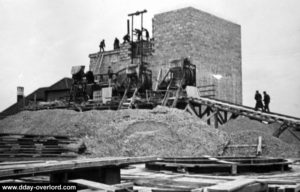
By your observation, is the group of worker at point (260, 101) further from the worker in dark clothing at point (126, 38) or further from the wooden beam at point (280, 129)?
the worker in dark clothing at point (126, 38)

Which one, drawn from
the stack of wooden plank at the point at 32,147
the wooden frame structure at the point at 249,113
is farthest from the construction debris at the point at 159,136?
the stack of wooden plank at the point at 32,147

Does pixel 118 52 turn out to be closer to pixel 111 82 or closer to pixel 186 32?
pixel 111 82

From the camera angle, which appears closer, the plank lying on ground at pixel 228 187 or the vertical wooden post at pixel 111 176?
the plank lying on ground at pixel 228 187

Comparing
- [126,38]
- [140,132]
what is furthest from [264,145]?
[126,38]

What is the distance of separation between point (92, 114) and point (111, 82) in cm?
845

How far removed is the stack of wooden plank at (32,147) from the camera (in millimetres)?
13945

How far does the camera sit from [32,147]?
48.5 feet

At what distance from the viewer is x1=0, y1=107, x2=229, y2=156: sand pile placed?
14984 millimetres

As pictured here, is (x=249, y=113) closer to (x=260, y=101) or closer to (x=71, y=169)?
(x=260, y=101)

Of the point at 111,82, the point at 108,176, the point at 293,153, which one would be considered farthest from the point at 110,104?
the point at 108,176

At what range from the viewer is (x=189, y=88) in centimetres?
2539

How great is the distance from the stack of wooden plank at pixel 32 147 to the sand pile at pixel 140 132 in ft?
3.35

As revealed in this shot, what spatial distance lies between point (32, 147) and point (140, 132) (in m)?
4.16

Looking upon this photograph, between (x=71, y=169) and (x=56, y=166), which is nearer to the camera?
(x=56, y=166)
